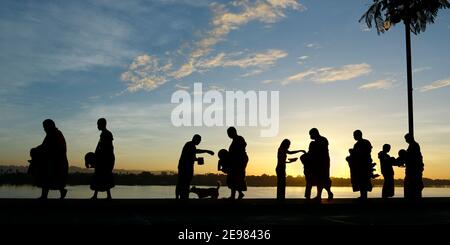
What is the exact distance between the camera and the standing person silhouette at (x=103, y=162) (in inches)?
580

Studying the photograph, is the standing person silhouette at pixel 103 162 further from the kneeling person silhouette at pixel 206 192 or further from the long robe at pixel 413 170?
the long robe at pixel 413 170

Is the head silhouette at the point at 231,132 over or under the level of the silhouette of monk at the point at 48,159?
over

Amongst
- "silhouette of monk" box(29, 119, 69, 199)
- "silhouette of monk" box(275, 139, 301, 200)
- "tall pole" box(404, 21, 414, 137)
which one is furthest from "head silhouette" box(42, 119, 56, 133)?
"tall pole" box(404, 21, 414, 137)

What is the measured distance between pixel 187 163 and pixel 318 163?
156 inches

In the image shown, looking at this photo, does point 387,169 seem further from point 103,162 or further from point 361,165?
point 103,162

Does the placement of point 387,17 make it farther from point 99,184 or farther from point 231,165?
point 99,184

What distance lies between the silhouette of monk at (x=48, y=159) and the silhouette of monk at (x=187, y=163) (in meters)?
3.43

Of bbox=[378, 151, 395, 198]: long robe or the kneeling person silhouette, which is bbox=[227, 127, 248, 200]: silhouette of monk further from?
bbox=[378, 151, 395, 198]: long robe

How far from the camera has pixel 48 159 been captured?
46.9ft

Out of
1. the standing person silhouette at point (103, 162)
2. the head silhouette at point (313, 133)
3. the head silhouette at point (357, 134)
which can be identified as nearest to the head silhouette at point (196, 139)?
the standing person silhouette at point (103, 162)

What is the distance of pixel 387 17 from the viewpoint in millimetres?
24484
